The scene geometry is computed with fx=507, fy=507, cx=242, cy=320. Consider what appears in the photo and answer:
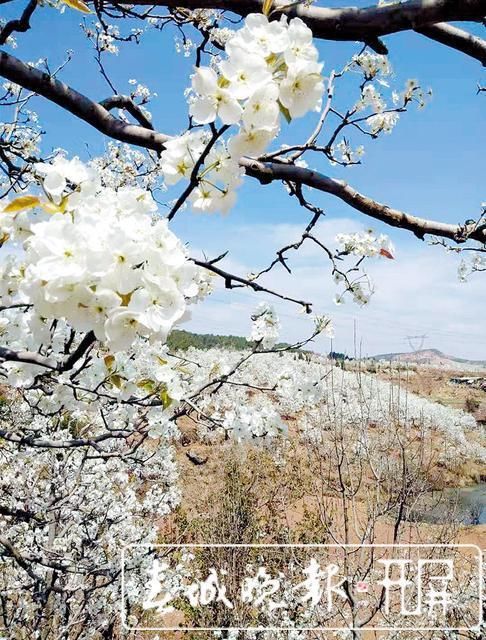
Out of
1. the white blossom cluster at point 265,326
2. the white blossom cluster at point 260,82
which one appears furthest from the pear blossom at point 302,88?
the white blossom cluster at point 265,326

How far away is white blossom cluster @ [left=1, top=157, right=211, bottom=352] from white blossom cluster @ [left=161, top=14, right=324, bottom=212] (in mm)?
192

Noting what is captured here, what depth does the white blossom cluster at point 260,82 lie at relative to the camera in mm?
744

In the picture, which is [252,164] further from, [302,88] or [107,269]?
[107,269]

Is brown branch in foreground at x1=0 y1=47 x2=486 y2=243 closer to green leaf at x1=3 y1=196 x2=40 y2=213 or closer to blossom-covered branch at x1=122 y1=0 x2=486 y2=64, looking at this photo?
blossom-covered branch at x1=122 y1=0 x2=486 y2=64

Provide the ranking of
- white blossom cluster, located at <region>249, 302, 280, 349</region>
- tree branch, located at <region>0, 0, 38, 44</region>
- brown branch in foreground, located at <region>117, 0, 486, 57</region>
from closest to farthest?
brown branch in foreground, located at <region>117, 0, 486, 57</region>, tree branch, located at <region>0, 0, 38, 44</region>, white blossom cluster, located at <region>249, 302, 280, 349</region>

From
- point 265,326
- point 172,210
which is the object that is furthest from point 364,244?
point 172,210

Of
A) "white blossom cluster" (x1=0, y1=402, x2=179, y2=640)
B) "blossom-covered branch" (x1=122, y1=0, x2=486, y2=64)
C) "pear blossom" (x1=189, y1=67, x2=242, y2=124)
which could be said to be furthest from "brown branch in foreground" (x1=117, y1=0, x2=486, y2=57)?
"white blossom cluster" (x1=0, y1=402, x2=179, y2=640)

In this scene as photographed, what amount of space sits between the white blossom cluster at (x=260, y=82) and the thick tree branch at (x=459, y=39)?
2.60 feet

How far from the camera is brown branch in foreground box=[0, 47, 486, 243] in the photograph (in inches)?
57.0

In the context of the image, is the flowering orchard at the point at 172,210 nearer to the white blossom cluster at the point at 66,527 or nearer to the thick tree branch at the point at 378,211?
Result: the thick tree branch at the point at 378,211

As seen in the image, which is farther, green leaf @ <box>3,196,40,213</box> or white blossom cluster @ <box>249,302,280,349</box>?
white blossom cluster @ <box>249,302,280,349</box>

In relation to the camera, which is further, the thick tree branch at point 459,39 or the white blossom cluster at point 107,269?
the thick tree branch at point 459,39

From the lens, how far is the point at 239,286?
1.61 meters

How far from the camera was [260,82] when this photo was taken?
74 cm
